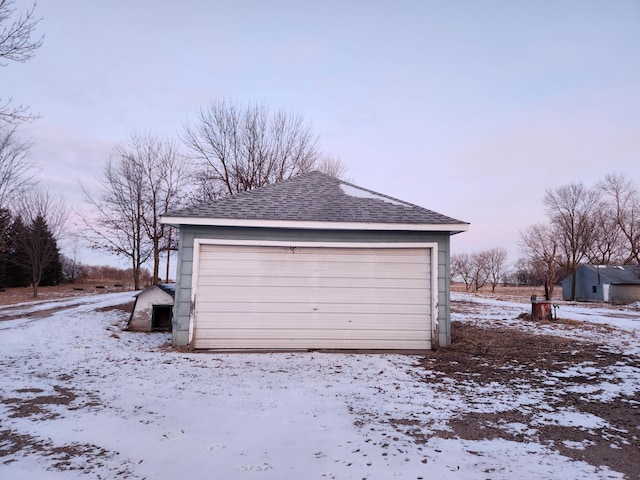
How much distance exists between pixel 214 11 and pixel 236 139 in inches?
371

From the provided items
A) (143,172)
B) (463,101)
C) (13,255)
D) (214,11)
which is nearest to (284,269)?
(214,11)

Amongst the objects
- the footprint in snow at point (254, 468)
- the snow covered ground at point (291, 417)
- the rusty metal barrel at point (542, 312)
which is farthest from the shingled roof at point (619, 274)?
the footprint in snow at point (254, 468)

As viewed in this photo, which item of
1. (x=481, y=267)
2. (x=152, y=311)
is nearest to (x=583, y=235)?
(x=481, y=267)

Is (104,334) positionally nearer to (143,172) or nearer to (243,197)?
(243,197)

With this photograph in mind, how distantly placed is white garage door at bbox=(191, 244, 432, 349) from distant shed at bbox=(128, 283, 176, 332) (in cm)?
290

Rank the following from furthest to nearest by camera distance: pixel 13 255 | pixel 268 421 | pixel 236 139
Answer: pixel 13 255, pixel 236 139, pixel 268 421

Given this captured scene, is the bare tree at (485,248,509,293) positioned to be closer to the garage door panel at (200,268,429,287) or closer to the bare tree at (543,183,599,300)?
the bare tree at (543,183,599,300)

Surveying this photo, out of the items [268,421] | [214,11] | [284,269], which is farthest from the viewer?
[214,11]

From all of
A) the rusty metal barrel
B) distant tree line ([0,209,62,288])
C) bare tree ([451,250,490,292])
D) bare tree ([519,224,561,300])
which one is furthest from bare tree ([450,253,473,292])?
distant tree line ([0,209,62,288])

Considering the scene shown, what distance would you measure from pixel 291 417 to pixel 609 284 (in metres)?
35.0

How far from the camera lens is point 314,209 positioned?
7.87 meters

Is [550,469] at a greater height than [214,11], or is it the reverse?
[214,11]

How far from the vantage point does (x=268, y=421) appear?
12.2ft

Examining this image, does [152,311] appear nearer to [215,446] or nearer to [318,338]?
[318,338]
